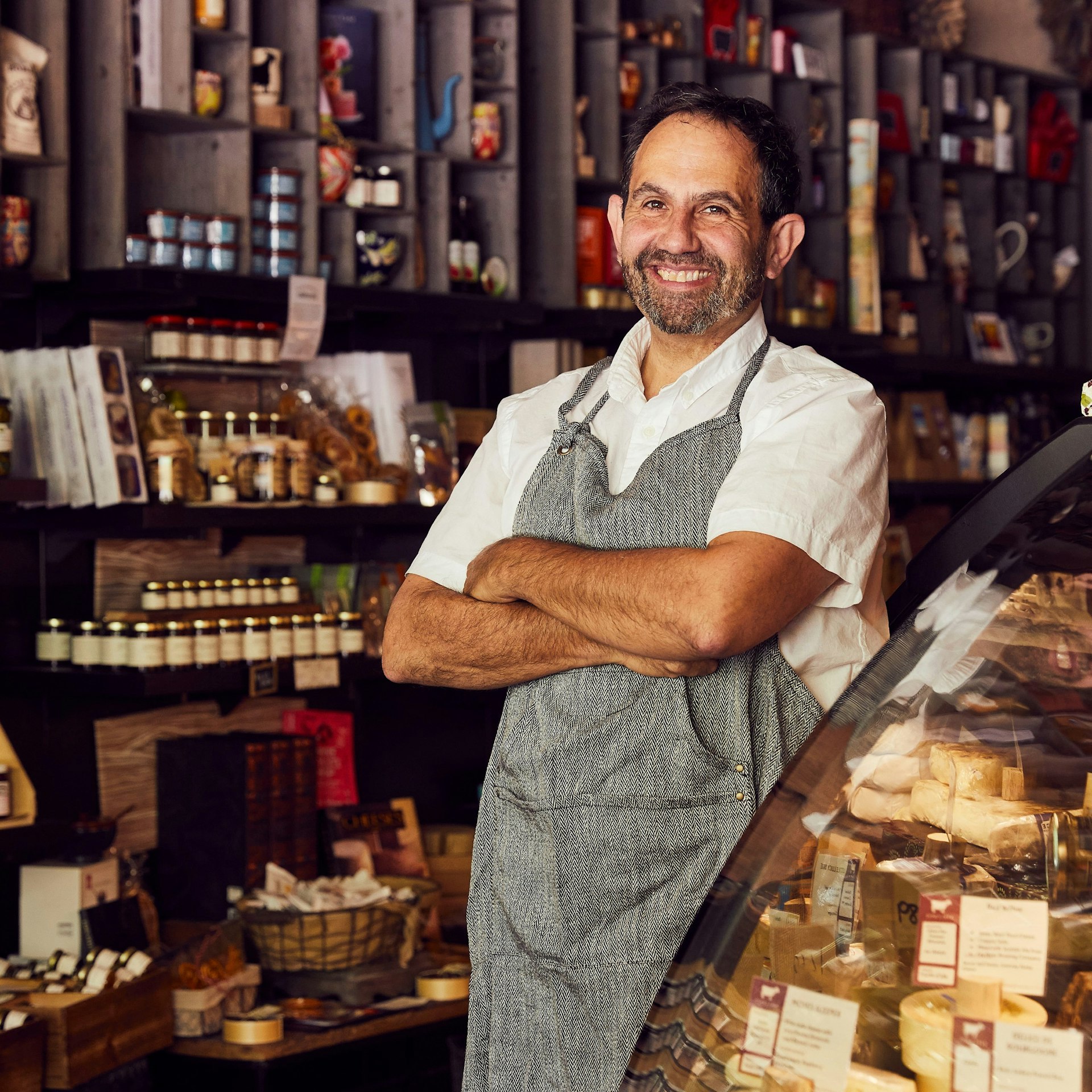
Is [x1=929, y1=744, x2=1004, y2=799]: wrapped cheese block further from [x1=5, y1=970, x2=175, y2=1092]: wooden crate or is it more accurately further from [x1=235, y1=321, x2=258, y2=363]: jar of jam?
[x1=235, y1=321, x2=258, y2=363]: jar of jam

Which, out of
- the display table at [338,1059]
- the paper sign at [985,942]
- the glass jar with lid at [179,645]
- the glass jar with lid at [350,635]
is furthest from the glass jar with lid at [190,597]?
the paper sign at [985,942]

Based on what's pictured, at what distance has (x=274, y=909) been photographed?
10.4 feet

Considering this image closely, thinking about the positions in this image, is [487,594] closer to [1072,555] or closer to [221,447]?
[1072,555]

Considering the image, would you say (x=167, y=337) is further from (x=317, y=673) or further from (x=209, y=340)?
(x=317, y=673)

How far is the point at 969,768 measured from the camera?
1.22m

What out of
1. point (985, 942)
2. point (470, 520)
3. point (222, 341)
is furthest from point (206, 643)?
point (985, 942)

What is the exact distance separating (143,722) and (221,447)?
667 millimetres

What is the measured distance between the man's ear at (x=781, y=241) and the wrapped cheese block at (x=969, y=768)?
2.22ft

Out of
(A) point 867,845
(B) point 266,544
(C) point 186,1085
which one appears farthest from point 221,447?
(A) point 867,845

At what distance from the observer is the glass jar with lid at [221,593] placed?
3.34 metres

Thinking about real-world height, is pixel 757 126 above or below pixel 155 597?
above

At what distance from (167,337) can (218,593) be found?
56cm

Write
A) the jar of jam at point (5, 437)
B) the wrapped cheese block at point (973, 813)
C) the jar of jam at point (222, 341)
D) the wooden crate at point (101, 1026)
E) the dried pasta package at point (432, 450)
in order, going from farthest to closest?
the dried pasta package at point (432, 450) → the jar of jam at point (222, 341) → the jar of jam at point (5, 437) → the wooden crate at point (101, 1026) → the wrapped cheese block at point (973, 813)

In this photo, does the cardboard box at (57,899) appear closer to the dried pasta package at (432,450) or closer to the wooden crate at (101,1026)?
the wooden crate at (101,1026)
